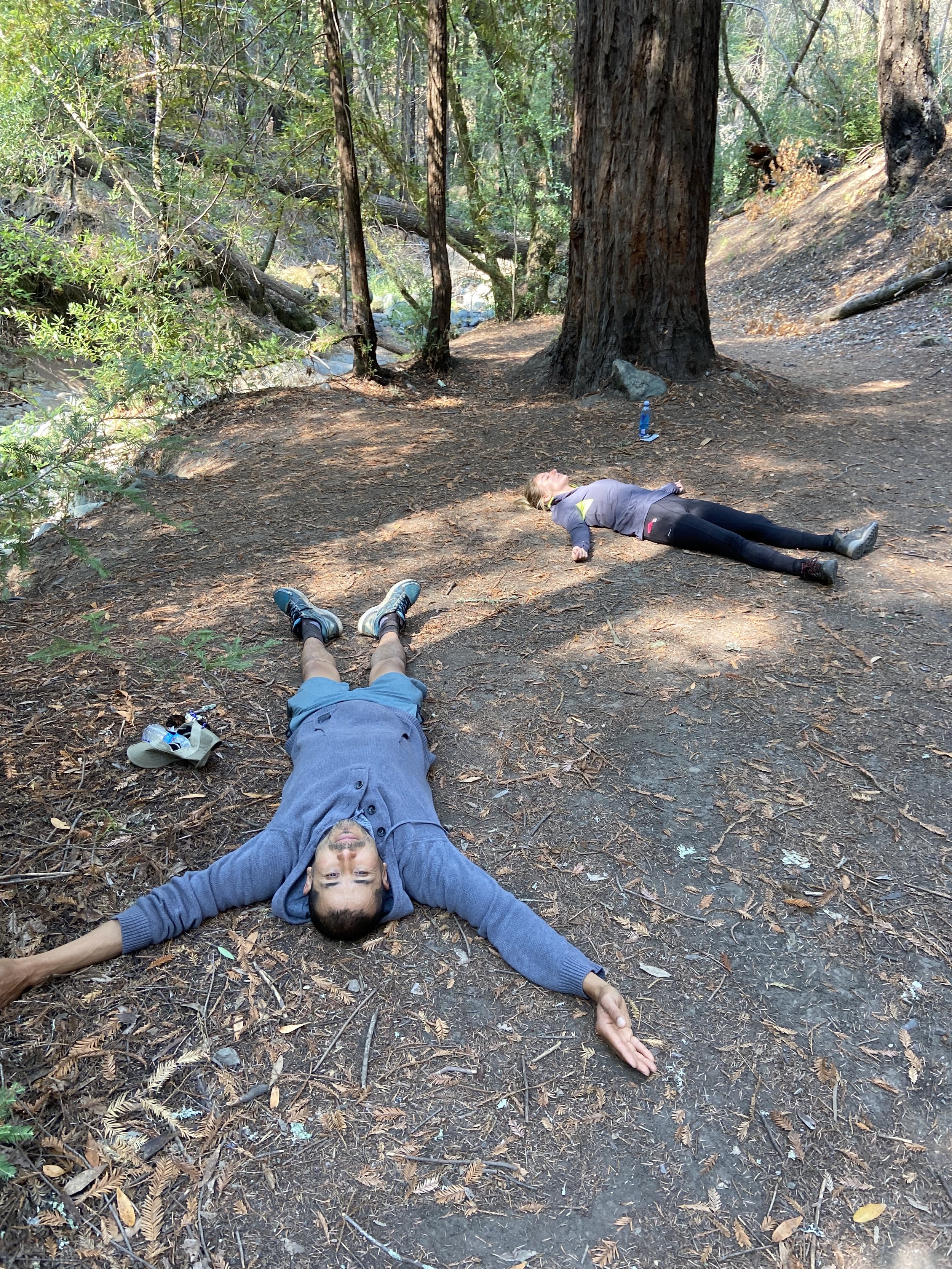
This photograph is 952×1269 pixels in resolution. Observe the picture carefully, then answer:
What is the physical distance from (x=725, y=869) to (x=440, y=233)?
758cm

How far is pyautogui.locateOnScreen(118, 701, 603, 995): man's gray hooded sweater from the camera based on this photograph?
253 centimetres

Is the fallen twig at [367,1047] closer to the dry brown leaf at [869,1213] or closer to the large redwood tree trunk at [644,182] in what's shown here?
the dry brown leaf at [869,1213]

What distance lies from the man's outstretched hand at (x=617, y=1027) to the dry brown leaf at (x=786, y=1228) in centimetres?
44

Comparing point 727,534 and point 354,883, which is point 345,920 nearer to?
point 354,883

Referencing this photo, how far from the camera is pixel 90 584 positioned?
5.09m

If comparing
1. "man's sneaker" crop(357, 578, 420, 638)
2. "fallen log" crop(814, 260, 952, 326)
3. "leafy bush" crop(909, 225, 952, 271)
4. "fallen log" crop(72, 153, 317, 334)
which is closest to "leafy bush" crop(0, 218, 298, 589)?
"fallen log" crop(72, 153, 317, 334)

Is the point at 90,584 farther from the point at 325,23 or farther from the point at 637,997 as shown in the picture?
the point at 325,23

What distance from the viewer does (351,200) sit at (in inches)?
307

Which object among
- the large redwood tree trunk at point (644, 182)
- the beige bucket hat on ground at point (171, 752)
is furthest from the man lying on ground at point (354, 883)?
the large redwood tree trunk at point (644, 182)

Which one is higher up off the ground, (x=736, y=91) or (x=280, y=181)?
(x=736, y=91)

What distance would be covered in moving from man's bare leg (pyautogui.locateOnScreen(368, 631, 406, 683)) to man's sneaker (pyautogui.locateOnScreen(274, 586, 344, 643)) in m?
0.21

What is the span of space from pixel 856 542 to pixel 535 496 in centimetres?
213

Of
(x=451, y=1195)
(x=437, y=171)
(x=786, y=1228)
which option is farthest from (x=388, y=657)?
(x=437, y=171)

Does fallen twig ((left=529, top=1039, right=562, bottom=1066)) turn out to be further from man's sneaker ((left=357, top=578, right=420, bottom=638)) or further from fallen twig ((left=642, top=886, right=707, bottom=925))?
man's sneaker ((left=357, top=578, right=420, bottom=638))
